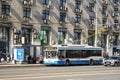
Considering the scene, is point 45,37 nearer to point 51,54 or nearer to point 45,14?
point 45,14

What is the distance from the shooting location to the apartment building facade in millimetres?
52625

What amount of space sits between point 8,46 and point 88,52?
12.1 m

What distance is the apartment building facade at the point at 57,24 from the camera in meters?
52.6

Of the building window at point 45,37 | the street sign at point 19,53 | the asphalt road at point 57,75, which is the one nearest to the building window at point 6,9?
the building window at point 45,37

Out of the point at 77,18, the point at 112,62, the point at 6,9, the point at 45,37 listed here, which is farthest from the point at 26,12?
the point at 112,62

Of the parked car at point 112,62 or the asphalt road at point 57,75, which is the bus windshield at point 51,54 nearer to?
the parked car at point 112,62

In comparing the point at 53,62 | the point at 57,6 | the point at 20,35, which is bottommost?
the point at 53,62

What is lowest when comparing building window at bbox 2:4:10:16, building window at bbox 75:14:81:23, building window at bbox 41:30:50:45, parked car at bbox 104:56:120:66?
parked car at bbox 104:56:120:66

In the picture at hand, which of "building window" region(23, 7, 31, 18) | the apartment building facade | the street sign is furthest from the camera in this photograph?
"building window" region(23, 7, 31, 18)

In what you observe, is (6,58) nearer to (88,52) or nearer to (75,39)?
(88,52)

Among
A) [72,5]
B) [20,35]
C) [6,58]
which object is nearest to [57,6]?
[72,5]

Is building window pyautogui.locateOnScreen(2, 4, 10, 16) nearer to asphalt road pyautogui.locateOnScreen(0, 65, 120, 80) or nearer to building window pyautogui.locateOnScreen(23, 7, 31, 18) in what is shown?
building window pyautogui.locateOnScreen(23, 7, 31, 18)

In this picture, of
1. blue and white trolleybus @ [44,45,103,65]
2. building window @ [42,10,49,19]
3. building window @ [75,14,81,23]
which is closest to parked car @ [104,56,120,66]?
blue and white trolleybus @ [44,45,103,65]

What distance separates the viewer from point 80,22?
6378 cm
